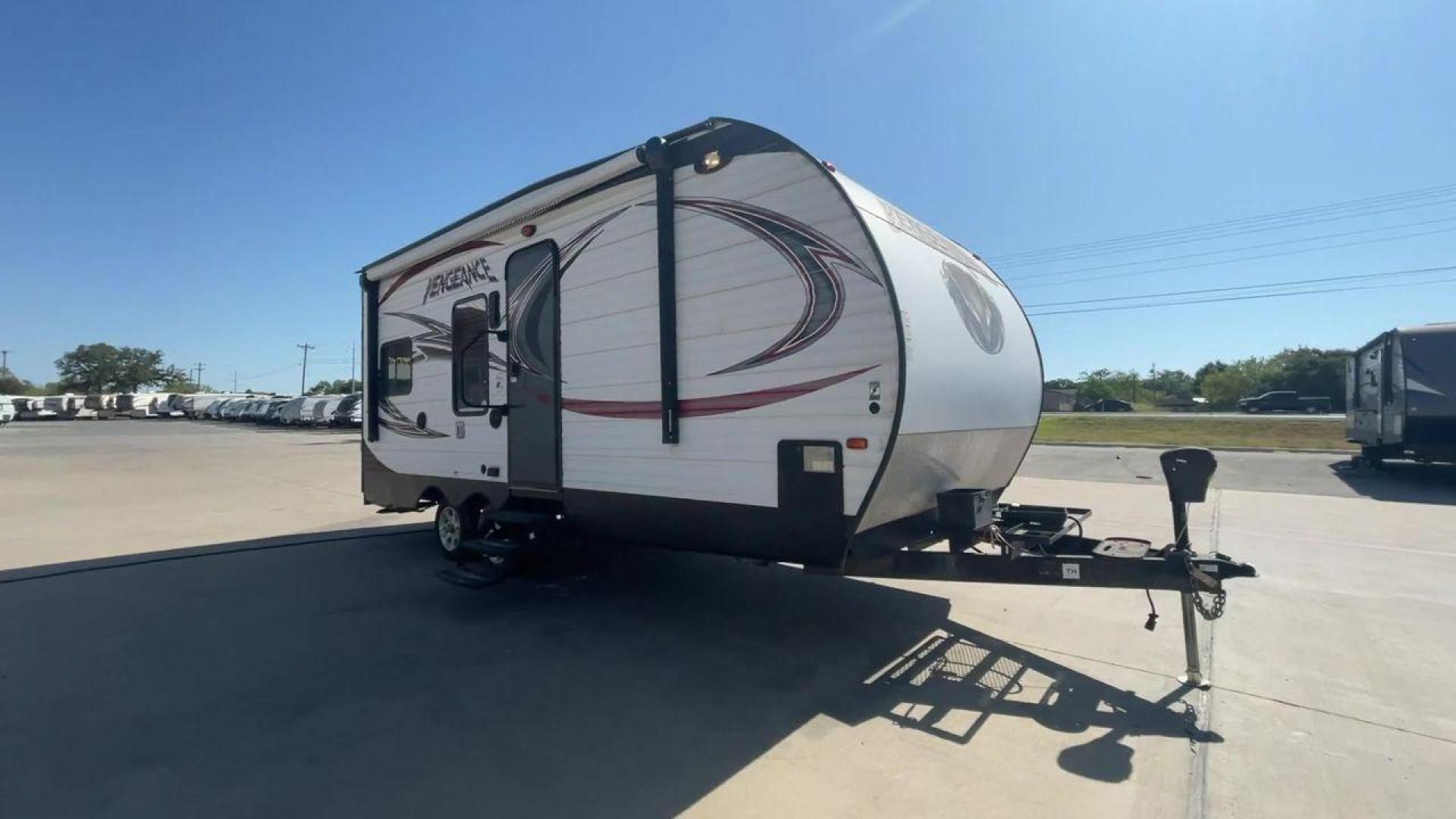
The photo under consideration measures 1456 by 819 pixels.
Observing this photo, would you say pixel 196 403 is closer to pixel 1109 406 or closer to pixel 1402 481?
pixel 1402 481

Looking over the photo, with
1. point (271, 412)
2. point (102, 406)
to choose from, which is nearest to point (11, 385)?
point (102, 406)

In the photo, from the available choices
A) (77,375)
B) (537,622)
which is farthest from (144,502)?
(77,375)

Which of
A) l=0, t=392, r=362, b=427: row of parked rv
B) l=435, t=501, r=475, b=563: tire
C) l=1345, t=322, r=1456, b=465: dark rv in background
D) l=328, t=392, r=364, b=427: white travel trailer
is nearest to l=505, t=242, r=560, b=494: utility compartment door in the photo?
l=435, t=501, r=475, b=563: tire

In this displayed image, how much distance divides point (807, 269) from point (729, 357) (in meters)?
0.74

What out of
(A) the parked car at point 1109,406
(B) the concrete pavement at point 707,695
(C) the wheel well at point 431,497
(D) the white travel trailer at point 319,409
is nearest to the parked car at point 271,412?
(D) the white travel trailer at point 319,409

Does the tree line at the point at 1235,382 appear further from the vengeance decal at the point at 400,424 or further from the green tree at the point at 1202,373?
the vengeance decal at the point at 400,424

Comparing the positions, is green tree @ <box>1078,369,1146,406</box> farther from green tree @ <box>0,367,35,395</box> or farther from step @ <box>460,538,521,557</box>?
green tree @ <box>0,367,35,395</box>

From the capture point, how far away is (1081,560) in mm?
3990

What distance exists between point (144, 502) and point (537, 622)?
441 inches

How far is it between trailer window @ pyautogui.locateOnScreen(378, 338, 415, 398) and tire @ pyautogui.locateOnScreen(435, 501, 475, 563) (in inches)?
54.1

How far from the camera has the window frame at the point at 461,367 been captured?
20.7 feet

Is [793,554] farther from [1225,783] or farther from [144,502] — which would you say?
[144,502]

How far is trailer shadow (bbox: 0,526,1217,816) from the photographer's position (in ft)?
10.2

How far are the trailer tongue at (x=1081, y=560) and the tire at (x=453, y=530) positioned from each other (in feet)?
13.7
